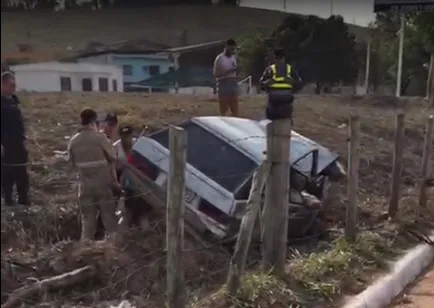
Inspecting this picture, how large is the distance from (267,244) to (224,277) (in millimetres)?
1150

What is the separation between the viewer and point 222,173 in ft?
23.2

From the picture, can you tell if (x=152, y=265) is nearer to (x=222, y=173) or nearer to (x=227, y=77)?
(x=222, y=173)

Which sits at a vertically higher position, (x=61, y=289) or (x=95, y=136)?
(x=95, y=136)

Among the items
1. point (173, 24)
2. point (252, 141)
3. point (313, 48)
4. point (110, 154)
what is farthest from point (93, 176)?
point (173, 24)

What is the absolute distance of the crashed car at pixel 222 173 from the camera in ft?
22.0

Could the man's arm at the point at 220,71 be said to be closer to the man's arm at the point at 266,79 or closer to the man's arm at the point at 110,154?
the man's arm at the point at 266,79

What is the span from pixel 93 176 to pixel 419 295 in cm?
317

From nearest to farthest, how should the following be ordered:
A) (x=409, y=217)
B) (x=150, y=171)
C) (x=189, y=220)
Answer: (x=189, y=220) → (x=150, y=171) → (x=409, y=217)

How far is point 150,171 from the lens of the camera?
281 inches

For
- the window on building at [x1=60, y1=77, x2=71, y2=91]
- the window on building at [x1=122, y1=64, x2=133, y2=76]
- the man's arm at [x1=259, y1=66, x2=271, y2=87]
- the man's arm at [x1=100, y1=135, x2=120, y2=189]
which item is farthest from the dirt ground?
the window on building at [x1=122, y1=64, x2=133, y2=76]

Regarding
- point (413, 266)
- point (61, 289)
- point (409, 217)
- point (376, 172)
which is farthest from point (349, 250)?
point (376, 172)

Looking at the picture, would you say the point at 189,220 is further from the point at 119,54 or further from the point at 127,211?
the point at 119,54

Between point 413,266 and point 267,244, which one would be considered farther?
point 413,266

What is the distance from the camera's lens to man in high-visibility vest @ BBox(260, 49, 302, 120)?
30.6ft
